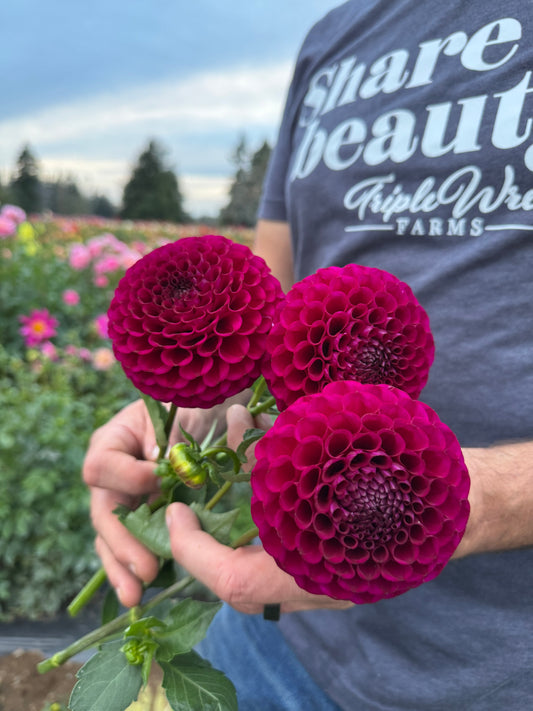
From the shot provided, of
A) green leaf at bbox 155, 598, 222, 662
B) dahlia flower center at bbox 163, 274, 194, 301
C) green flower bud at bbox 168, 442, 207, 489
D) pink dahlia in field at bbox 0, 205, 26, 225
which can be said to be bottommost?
green leaf at bbox 155, 598, 222, 662

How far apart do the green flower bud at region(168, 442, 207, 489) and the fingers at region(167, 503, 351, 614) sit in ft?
0.17

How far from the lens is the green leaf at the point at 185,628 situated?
0.59 metres

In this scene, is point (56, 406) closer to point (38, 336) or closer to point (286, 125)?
point (38, 336)

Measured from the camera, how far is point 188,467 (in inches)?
21.4

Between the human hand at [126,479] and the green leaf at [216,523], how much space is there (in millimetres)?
102

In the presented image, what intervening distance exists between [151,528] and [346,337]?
31 centimetres

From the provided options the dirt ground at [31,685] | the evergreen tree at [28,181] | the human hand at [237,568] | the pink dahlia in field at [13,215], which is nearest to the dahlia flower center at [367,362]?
the human hand at [237,568]

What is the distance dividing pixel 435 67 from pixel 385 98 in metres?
0.08

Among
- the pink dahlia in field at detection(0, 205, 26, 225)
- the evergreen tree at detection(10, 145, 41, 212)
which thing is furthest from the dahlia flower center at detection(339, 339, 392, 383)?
the evergreen tree at detection(10, 145, 41, 212)

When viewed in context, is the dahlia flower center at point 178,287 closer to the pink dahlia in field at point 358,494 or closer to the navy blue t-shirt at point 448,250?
the pink dahlia in field at point 358,494

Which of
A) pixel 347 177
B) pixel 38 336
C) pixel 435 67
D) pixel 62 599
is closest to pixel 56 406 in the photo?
pixel 62 599

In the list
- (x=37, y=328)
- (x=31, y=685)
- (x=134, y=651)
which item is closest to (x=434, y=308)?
(x=134, y=651)

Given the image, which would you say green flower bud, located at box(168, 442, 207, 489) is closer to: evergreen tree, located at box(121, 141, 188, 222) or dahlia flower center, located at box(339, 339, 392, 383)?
dahlia flower center, located at box(339, 339, 392, 383)

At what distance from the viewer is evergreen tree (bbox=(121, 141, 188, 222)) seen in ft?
90.8
